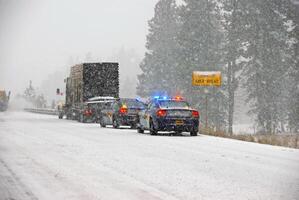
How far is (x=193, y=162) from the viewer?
46.3ft

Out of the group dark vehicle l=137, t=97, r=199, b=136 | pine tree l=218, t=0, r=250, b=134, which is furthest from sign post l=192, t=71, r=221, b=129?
pine tree l=218, t=0, r=250, b=134

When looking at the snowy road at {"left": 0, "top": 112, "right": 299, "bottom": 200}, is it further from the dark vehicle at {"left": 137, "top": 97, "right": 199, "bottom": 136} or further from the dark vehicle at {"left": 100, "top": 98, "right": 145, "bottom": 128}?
the dark vehicle at {"left": 100, "top": 98, "right": 145, "bottom": 128}

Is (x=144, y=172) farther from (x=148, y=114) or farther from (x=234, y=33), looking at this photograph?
(x=234, y=33)

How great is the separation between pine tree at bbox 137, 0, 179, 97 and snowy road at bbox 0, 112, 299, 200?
2232 inches

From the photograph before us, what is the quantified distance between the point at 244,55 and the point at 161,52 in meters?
21.8

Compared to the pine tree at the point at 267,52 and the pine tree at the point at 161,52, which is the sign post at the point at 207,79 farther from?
the pine tree at the point at 161,52

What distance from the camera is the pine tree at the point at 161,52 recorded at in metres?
75.1

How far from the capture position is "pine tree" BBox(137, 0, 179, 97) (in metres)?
75.1

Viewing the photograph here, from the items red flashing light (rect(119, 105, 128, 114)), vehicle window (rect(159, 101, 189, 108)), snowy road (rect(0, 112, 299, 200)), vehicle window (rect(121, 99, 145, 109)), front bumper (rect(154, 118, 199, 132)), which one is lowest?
snowy road (rect(0, 112, 299, 200))

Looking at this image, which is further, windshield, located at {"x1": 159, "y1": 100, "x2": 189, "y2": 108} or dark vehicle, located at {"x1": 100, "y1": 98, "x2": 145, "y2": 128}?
dark vehicle, located at {"x1": 100, "y1": 98, "x2": 145, "y2": 128}

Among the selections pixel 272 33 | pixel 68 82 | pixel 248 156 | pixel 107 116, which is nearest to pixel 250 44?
pixel 272 33

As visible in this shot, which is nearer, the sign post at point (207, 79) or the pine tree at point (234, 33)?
the sign post at point (207, 79)

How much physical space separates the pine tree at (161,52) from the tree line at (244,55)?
29 centimetres

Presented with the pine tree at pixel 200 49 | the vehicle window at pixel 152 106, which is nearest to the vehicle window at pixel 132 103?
the vehicle window at pixel 152 106
